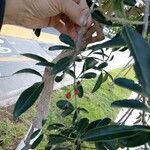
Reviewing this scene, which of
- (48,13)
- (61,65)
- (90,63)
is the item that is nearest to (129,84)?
(61,65)

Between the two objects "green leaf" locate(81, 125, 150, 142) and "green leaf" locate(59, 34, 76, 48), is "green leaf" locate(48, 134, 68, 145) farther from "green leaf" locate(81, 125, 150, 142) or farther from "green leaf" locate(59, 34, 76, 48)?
"green leaf" locate(81, 125, 150, 142)

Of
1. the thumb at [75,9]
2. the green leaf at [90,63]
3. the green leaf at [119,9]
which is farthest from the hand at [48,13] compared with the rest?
the green leaf at [119,9]

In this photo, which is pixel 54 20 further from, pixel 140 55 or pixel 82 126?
pixel 140 55

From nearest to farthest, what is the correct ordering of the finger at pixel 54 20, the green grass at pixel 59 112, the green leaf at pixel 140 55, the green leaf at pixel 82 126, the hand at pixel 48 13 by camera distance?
the green leaf at pixel 140 55 < the green leaf at pixel 82 126 < the hand at pixel 48 13 < the finger at pixel 54 20 < the green grass at pixel 59 112

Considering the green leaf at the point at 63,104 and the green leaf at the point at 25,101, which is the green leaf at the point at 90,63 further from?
the green leaf at the point at 63,104

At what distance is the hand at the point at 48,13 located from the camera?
4.62 feet

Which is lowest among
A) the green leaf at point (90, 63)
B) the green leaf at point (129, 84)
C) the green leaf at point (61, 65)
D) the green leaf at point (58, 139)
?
the green leaf at point (58, 139)

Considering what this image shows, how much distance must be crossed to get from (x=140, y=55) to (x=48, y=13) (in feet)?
2.95

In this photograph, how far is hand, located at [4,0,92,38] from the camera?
141 centimetres

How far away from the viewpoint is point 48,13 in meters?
1.50

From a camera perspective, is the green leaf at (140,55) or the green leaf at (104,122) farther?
the green leaf at (104,122)

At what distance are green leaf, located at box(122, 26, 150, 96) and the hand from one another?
66cm

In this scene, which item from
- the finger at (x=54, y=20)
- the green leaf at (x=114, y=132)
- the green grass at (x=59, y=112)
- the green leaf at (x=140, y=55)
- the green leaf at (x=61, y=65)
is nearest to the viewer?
the green leaf at (x=140, y=55)

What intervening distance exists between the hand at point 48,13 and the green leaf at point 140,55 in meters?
0.66
